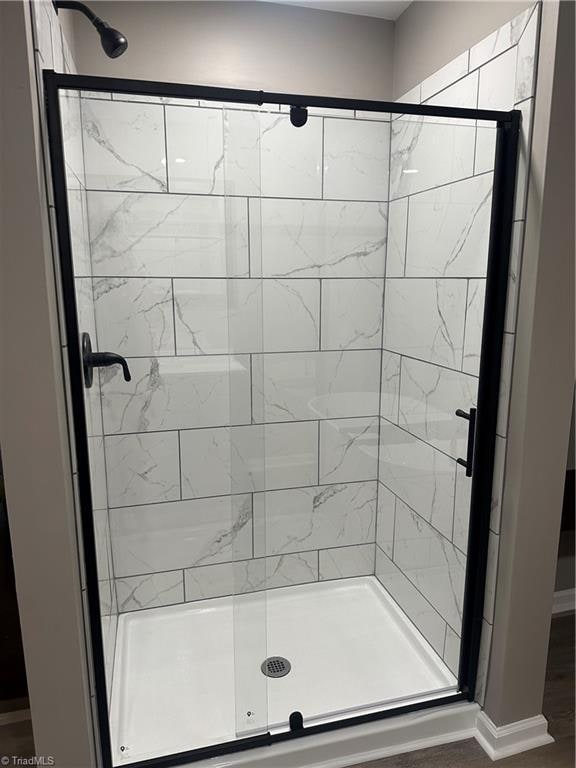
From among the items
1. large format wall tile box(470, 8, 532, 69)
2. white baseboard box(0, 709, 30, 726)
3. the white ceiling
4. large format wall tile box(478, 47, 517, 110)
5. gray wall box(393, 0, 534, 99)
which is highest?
the white ceiling

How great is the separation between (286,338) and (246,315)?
0.94 ft

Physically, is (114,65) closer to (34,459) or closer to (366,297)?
(366,297)

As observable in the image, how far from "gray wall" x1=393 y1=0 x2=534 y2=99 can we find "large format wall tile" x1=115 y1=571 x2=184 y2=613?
7.24 feet

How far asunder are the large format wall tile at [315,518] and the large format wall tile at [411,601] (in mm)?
141

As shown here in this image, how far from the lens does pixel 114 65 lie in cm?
184

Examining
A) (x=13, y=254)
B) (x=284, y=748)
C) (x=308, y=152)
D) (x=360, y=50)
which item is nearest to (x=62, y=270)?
(x=13, y=254)

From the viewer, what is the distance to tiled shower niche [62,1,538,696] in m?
1.77

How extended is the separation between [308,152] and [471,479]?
1.34m

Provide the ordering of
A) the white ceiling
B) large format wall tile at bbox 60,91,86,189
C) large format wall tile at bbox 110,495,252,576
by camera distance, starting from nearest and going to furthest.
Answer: large format wall tile at bbox 60,91,86,189, the white ceiling, large format wall tile at bbox 110,495,252,576

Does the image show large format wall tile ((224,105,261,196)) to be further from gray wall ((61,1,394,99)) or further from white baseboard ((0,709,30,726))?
white baseboard ((0,709,30,726))

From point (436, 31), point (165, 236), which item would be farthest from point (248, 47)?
point (165, 236)

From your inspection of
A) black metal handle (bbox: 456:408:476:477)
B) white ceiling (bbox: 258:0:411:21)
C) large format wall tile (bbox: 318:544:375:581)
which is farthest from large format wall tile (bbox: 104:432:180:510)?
white ceiling (bbox: 258:0:411:21)

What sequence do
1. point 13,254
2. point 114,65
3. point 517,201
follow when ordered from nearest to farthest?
point 13,254, point 517,201, point 114,65

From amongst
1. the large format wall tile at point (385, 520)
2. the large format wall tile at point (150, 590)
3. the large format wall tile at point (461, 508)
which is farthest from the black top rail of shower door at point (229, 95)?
the large format wall tile at point (150, 590)
